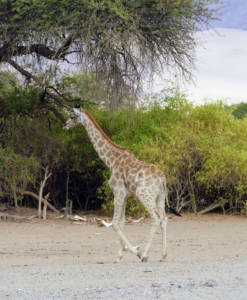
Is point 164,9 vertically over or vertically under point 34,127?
over

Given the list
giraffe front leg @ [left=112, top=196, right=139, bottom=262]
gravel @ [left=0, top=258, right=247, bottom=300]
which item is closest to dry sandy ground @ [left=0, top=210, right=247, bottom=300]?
Answer: gravel @ [left=0, top=258, right=247, bottom=300]

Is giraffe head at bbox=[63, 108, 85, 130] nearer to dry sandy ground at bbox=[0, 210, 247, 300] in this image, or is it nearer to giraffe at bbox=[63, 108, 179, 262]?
giraffe at bbox=[63, 108, 179, 262]

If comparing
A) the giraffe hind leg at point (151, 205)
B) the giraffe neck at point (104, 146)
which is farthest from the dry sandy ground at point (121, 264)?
the giraffe neck at point (104, 146)

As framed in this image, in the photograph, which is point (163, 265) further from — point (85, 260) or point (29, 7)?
point (29, 7)

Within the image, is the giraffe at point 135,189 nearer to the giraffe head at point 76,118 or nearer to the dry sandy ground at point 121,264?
the dry sandy ground at point 121,264

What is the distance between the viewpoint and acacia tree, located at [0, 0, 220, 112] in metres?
15.3

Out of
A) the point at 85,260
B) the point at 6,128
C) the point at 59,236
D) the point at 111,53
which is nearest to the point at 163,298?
the point at 85,260

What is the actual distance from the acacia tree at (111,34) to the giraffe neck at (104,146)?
11.7 feet

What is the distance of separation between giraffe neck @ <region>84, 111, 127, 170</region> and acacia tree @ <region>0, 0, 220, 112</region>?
357 centimetres

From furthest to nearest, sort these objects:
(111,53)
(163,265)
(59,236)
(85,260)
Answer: (111,53)
(59,236)
(85,260)
(163,265)

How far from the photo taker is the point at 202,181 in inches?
670

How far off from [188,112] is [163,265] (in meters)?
8.86

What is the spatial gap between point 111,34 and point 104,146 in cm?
444

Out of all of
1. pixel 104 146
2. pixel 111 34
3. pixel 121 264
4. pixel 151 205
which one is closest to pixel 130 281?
pixel 121 264
